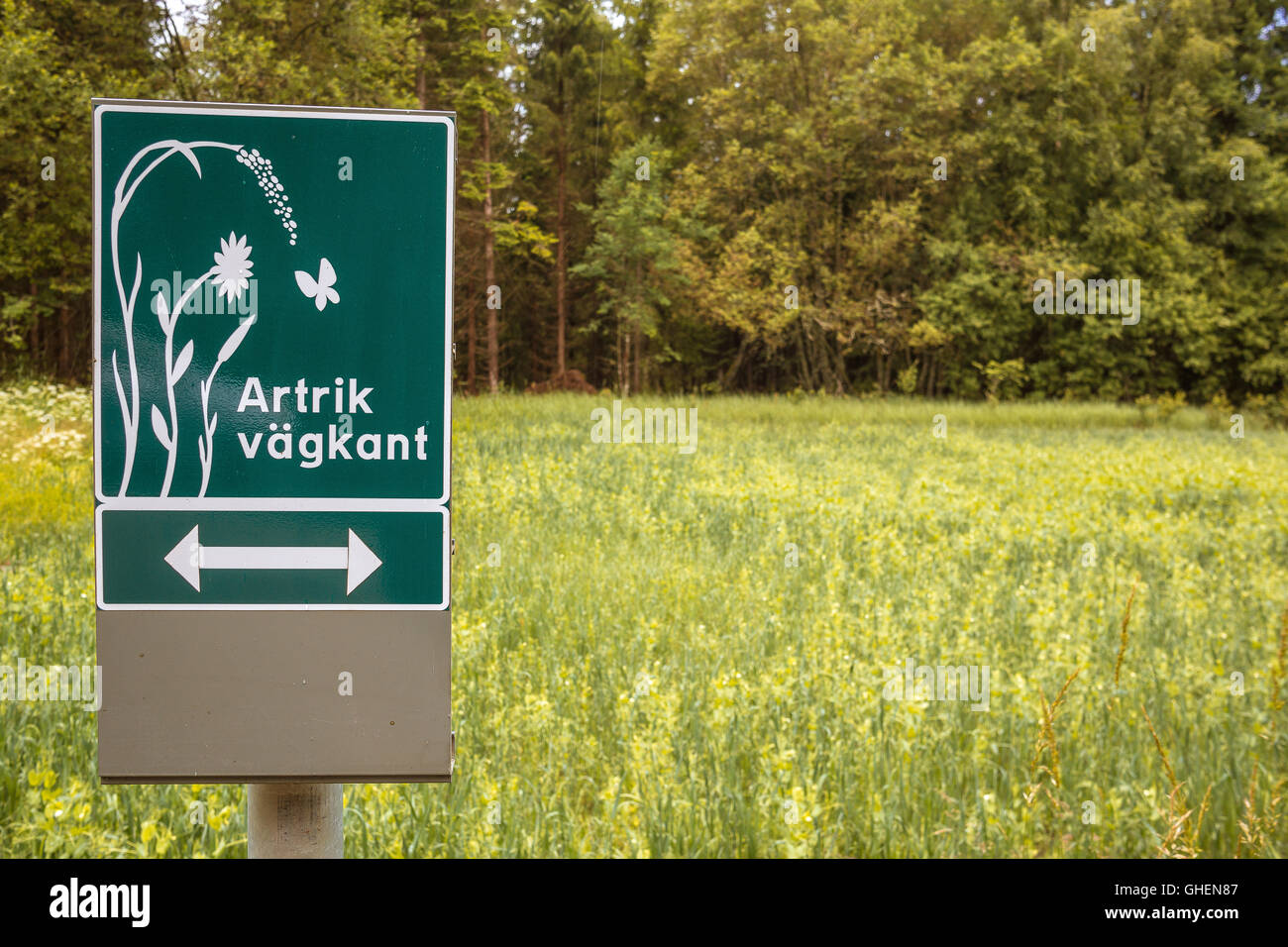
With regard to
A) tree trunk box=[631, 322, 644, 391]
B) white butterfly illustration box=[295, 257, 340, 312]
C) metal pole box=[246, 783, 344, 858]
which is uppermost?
tree trunk box=[631, 322, 644, 391]

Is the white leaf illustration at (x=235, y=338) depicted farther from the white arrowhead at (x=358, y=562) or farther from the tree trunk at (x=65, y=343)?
the tree trunk at (x=65, y=343)

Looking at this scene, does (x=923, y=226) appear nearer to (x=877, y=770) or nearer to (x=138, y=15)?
(x=138, y=15)

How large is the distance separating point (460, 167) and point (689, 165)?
1150 cm

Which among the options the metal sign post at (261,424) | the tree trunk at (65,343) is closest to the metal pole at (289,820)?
the metal sign post at (261,424)

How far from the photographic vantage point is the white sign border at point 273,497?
1.42m

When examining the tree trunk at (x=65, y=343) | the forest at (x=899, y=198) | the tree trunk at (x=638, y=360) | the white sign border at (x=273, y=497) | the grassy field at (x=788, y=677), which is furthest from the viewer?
the tree trunk at (x=638, y=360)

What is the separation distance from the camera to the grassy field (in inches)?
124

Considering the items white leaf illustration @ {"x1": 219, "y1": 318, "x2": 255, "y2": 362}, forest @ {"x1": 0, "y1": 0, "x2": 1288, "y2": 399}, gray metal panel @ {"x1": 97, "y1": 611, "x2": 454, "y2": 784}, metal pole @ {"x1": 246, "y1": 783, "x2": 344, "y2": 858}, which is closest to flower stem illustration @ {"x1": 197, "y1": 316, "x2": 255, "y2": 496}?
white leaf illustration @ {"x1": 219, "y1": 318, "x2": 255, "y2": 362}

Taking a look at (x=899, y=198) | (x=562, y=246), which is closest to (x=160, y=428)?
(x=562, y=246)

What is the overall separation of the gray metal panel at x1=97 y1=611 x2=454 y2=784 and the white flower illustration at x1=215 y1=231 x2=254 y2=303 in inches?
19.8

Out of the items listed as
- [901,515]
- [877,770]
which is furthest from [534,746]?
[901,515]

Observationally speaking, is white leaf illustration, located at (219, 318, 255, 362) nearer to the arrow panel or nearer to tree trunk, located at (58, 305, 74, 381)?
the arrow panel

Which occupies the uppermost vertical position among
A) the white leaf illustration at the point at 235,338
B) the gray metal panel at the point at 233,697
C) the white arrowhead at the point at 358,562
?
the white leaf illustration at the point at 235,338

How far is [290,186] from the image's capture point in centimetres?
146
